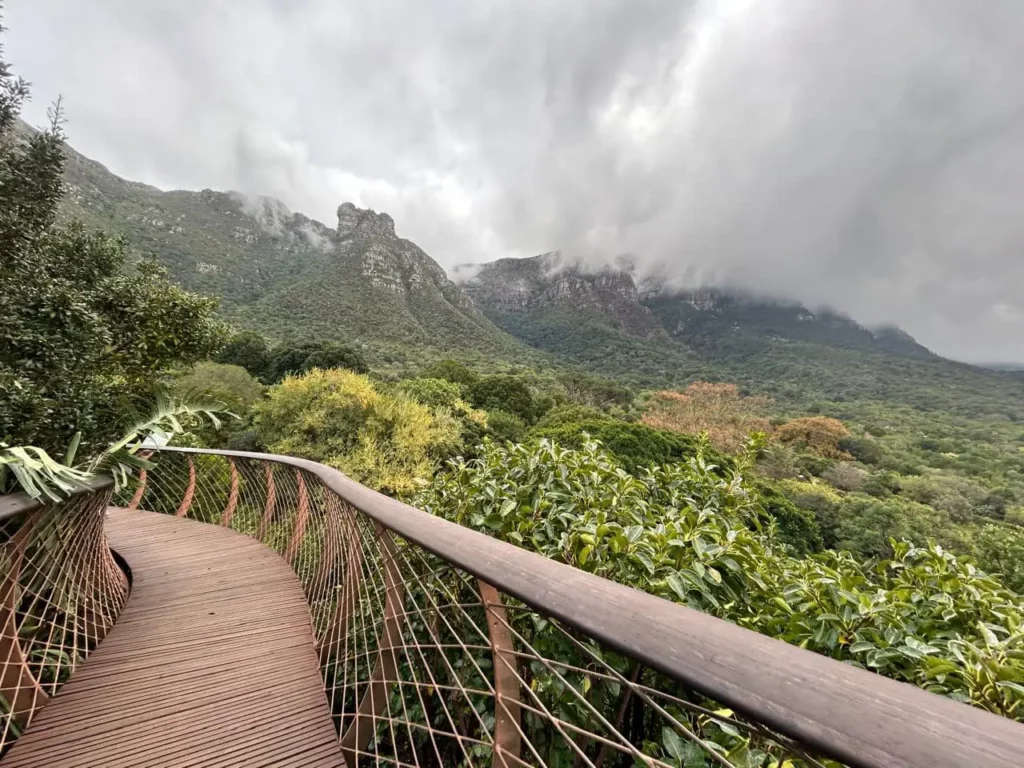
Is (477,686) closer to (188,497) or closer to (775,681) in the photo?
(775,681)

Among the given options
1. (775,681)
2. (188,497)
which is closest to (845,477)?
(188,497)

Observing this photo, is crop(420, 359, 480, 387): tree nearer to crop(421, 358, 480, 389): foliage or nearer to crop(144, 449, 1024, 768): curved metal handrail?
crop(421, 358, 480, 389): foliage

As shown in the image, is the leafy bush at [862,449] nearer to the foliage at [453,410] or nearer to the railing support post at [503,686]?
the foliage at [453,410]

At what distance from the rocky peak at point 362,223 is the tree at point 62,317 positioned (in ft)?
200

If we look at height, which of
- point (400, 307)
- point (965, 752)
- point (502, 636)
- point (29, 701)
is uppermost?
point (400, 307)

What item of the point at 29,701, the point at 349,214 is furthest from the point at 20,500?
the point at 349,214

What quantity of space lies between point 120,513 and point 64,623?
337 centimetres

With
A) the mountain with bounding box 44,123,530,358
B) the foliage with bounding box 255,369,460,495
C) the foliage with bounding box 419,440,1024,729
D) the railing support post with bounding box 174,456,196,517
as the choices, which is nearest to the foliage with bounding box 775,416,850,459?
the foliage with bounding box 255,369,460,495

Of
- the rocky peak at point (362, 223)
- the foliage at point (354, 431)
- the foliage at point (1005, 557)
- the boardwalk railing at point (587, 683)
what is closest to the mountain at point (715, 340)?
the rocky peak at point (362, 223)

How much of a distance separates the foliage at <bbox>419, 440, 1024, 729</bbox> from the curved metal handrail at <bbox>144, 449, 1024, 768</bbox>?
0.49 m

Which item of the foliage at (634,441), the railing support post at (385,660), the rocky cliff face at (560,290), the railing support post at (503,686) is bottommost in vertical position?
the railing support post at (385,660)

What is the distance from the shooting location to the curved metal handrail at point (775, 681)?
1.13 ft

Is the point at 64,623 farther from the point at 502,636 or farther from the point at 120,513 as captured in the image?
the point at 120,513

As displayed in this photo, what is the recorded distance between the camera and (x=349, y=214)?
252ft
